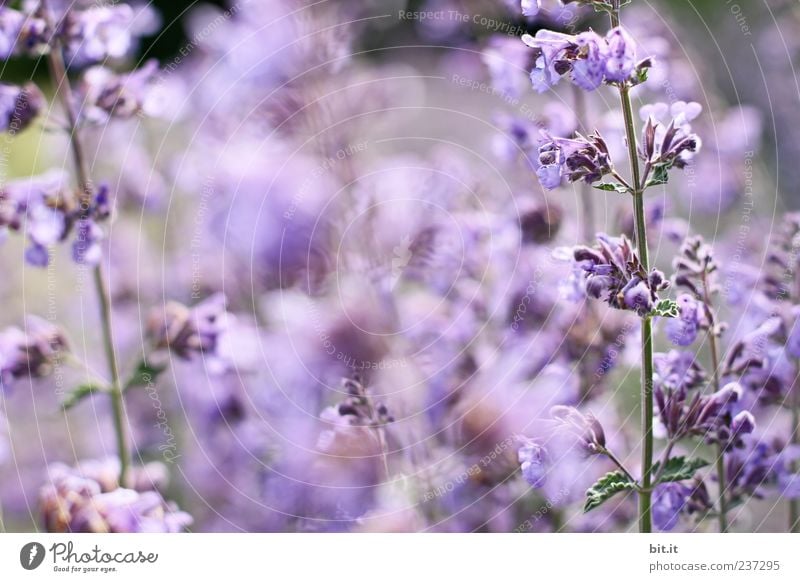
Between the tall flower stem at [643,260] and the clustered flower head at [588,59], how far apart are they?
0.09 feet

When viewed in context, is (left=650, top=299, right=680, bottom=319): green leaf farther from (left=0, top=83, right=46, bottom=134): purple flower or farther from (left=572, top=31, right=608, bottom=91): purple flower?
(left=0, top=83, right=46, bottom=134): purple flower

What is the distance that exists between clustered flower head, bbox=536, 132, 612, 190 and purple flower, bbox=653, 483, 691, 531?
35 centimetres

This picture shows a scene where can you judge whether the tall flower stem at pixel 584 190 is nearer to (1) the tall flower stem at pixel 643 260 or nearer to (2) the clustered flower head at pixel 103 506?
(1) the tall flower stem at pixel 643 260

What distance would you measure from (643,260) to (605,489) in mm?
214

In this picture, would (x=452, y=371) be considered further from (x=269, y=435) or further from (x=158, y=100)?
(x=158, y=100)

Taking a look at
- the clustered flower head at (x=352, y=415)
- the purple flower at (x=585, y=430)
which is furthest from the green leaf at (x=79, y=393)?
Answer: the purple flower at (x=585, y=430)

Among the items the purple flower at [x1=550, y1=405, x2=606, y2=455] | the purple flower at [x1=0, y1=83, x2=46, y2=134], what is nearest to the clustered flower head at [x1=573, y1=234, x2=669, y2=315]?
the purple flower at [x1=550, y1=405, x2=606, y2=455]

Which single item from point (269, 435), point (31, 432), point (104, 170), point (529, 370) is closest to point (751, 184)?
point (529, 370)

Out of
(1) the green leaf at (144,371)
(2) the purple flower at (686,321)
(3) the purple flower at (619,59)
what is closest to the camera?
(3) the purple flower at (619,59)

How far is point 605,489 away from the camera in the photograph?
2.44 feet

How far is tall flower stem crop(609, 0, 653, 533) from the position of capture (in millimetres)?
724

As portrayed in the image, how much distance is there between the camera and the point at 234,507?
101 cm

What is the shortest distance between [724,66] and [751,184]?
0.34 metres

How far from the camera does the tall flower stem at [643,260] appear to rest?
724 mm
